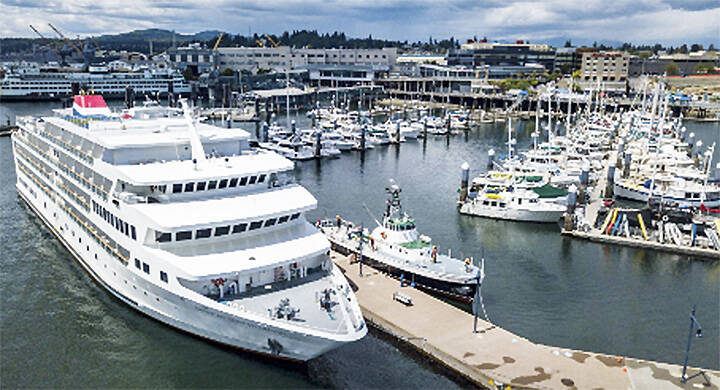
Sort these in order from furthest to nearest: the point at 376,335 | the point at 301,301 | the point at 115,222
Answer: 1. the point at 115,222
2. the point at 376,335
3. the point at 301,301

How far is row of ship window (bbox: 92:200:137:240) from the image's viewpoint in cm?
2683

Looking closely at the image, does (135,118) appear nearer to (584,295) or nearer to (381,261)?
(381,261)

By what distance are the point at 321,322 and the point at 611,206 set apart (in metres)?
39.0

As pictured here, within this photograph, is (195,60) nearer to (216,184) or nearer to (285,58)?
(285,58)

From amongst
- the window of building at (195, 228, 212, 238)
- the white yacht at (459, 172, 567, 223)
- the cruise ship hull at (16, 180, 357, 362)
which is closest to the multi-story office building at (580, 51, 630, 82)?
the white yacht at (459, 172, 567, 223)

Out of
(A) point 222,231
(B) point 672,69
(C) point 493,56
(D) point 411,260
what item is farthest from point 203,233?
(B) point 672,69

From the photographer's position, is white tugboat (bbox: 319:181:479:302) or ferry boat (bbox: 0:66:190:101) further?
ferry boat (bbox: 0:66:190:101)

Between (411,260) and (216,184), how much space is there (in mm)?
12760

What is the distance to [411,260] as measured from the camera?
34438 millimetres

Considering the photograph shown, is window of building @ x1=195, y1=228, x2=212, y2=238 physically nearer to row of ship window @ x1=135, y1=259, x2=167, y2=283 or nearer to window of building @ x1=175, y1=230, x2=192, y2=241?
window of building @ x1=175, y1=230, x2=192, y2=241

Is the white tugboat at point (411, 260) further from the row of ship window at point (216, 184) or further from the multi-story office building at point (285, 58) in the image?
the multi-story office building at point (285, 58)

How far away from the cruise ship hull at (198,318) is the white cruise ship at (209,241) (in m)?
0.07

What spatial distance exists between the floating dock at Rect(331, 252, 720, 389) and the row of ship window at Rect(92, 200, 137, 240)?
1161 cm

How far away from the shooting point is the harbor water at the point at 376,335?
2469cm
